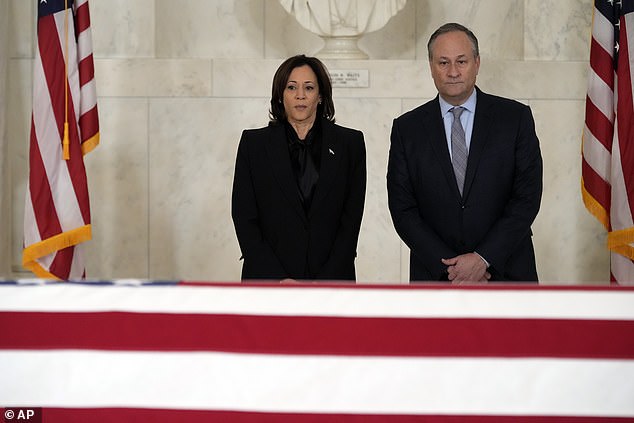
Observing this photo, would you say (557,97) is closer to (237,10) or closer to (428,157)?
(237,10)

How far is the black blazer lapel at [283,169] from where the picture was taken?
3.66 metres

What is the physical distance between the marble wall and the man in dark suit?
2.72 meters

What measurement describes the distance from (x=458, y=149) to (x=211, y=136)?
3.21 meters

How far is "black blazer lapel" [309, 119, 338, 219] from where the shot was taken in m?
3.69

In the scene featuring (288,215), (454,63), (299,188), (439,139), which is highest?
(454,63)

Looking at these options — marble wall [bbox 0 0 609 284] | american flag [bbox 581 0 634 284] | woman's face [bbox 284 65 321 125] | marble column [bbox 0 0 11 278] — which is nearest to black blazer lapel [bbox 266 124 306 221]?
woman's face [bbox 284 65 321 125]

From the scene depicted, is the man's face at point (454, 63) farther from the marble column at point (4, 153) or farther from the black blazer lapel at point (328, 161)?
the marble column at point (4, 153)

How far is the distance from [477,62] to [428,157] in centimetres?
43

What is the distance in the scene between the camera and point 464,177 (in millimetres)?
3504

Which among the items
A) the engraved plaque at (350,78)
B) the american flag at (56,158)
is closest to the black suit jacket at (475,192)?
the american flag at (56,158)

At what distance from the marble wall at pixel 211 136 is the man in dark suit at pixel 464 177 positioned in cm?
272

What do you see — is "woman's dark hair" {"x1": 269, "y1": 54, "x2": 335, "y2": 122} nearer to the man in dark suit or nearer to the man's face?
the man in dark suit

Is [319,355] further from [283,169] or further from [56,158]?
[56,158]

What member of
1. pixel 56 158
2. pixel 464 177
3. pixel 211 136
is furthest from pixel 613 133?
pixel 56 158
